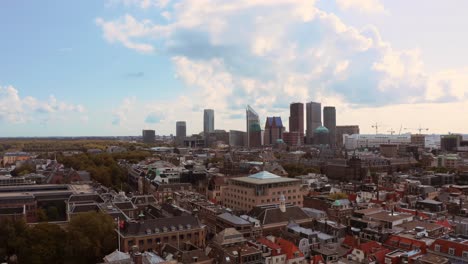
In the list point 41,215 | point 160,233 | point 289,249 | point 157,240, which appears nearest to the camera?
point 289,249

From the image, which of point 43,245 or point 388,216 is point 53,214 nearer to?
point 43,245

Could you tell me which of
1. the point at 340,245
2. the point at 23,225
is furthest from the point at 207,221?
the point at 23,225

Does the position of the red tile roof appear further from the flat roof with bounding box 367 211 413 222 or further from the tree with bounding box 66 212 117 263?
the tree with bounding box 66 212 117 263

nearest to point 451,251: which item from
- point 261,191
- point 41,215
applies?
point 261,191

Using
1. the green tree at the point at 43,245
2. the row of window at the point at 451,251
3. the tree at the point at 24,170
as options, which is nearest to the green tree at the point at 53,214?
the green tree at the point at 43,245

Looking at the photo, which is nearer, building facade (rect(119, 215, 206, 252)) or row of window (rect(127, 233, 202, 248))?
row of window (rect(127, 233, 202, 248))

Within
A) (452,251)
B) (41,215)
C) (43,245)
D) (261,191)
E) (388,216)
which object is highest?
(261,191)

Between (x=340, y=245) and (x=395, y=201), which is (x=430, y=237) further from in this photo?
(x=395, y=201)

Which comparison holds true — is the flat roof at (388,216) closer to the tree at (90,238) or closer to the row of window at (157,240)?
the row of window at (157,240)

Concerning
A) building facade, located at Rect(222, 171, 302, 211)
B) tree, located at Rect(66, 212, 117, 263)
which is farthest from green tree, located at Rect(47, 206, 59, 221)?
building facade, located at Rect(222, 171, 302, 211)
